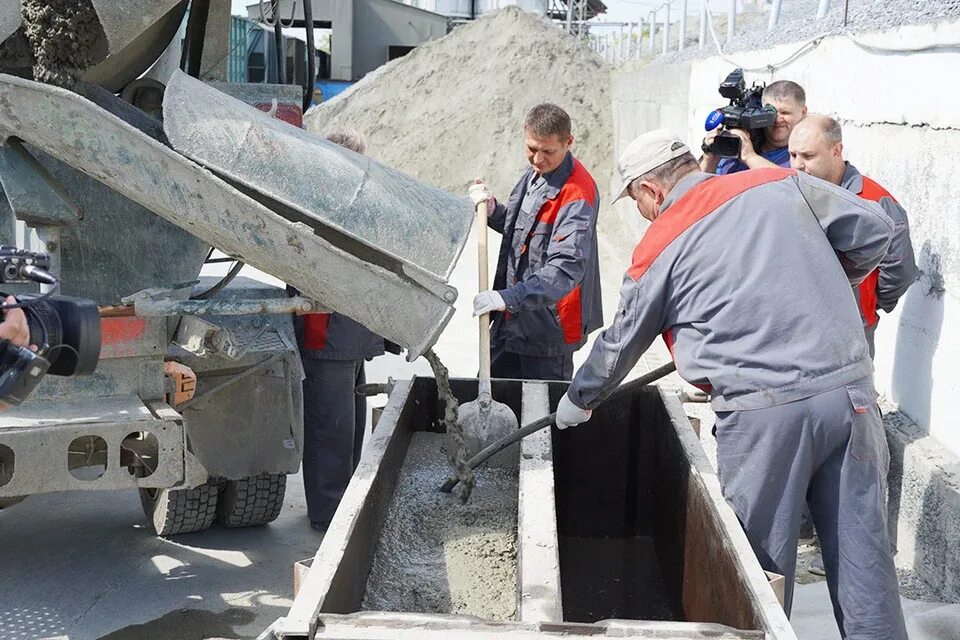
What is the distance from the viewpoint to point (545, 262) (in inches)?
176

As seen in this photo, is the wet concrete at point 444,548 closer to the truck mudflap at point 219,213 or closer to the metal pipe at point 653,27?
the truck mudflap at point 219,213

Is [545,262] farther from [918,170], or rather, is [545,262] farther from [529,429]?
[918,170]

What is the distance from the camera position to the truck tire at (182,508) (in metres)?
4.45

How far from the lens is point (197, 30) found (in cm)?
420

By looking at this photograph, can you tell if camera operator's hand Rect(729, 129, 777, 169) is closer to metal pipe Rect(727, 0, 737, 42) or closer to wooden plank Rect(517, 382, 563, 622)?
wooden plank Rect(517, 382, 563, 622)

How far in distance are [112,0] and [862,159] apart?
10.9 feet

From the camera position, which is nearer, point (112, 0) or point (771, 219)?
point (771, 219)

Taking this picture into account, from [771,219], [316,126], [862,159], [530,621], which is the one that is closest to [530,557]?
[530,621]

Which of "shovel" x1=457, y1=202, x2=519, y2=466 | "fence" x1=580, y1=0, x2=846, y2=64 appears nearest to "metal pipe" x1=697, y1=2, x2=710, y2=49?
"fence" x1=580, y1=0, x2=846, y2=64

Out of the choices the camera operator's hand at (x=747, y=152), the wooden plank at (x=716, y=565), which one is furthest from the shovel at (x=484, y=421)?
the camera operator's hand at (x=747, y=152)

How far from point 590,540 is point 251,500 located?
4.87 feet

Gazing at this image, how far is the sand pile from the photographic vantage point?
55.5ft

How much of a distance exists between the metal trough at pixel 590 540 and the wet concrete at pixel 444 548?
47mm

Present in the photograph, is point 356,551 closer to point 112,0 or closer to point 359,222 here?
point 359,222
